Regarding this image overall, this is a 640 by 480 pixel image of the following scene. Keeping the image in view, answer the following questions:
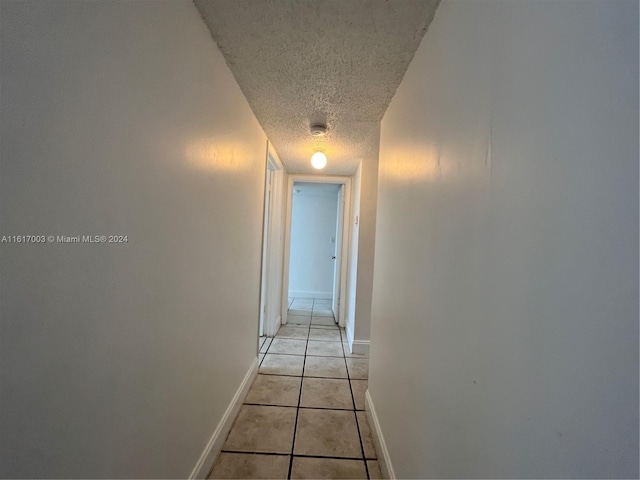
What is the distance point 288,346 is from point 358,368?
33.7 inches

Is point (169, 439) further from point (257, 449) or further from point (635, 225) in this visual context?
point (635, 225)

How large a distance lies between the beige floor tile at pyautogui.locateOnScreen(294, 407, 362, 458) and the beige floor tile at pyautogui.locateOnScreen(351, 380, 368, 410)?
0.14 metres

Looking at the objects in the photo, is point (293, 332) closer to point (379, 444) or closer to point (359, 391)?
point (359, 391)

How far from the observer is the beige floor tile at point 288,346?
295 centimetres

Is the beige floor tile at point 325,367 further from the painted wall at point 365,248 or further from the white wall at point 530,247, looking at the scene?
the white wall at point 530,247

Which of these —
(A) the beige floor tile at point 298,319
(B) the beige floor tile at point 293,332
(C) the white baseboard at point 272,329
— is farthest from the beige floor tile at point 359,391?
(A) the beige floor tile at point 298,319

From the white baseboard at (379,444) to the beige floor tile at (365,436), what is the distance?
0.04 metres

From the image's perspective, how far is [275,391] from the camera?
218cm

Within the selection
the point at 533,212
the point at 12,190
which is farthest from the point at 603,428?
the point at 12,190

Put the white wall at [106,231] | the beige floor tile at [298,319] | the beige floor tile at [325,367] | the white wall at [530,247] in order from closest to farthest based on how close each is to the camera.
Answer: the white wall at [530,247] < the white wall at [106,231] < the beige floor tile at [325,367] < the beige floor tile at [298,319]

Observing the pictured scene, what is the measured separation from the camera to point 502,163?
0.60 meters

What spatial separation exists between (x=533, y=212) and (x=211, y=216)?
122 centimetres

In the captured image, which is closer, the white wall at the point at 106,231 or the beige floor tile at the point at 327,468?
the white wall at the point at 106,231

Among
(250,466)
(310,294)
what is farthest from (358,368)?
(310,294)
